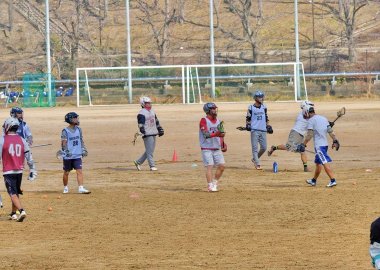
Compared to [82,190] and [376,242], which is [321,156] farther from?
[376,242]

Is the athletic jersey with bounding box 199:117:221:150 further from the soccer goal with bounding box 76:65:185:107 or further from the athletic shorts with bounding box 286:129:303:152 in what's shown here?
the soccer goal with bounding box 76:65:185:107

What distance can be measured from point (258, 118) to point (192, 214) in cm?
867

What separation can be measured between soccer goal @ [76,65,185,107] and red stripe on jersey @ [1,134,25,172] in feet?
121

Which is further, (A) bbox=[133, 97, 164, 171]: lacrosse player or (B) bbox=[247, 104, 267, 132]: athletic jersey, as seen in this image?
(B) bbox=[247, 104, 267, 132]: athletic jersey

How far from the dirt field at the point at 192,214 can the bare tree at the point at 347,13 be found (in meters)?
33.6

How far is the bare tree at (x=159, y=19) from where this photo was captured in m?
71.4

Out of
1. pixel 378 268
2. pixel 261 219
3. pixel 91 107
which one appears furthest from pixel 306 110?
pixel 91 107

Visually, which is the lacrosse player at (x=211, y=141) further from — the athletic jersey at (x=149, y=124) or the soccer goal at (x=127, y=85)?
the soccer goal at (x=127, y=85)

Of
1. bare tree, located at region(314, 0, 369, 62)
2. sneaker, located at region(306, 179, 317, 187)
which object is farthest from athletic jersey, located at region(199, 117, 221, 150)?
bare tree, located at region(314, 0, 369, 62)

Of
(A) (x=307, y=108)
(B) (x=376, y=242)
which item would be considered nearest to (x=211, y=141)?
(A) (x=307, y=108)

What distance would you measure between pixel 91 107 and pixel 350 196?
33.7 m

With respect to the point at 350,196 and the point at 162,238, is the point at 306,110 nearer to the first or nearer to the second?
the point at 350,196

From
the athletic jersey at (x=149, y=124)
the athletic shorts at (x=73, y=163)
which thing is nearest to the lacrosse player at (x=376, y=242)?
the athletic shorts at (x=73, y=163)

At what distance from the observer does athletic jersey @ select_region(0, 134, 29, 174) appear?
18359 millimetres
